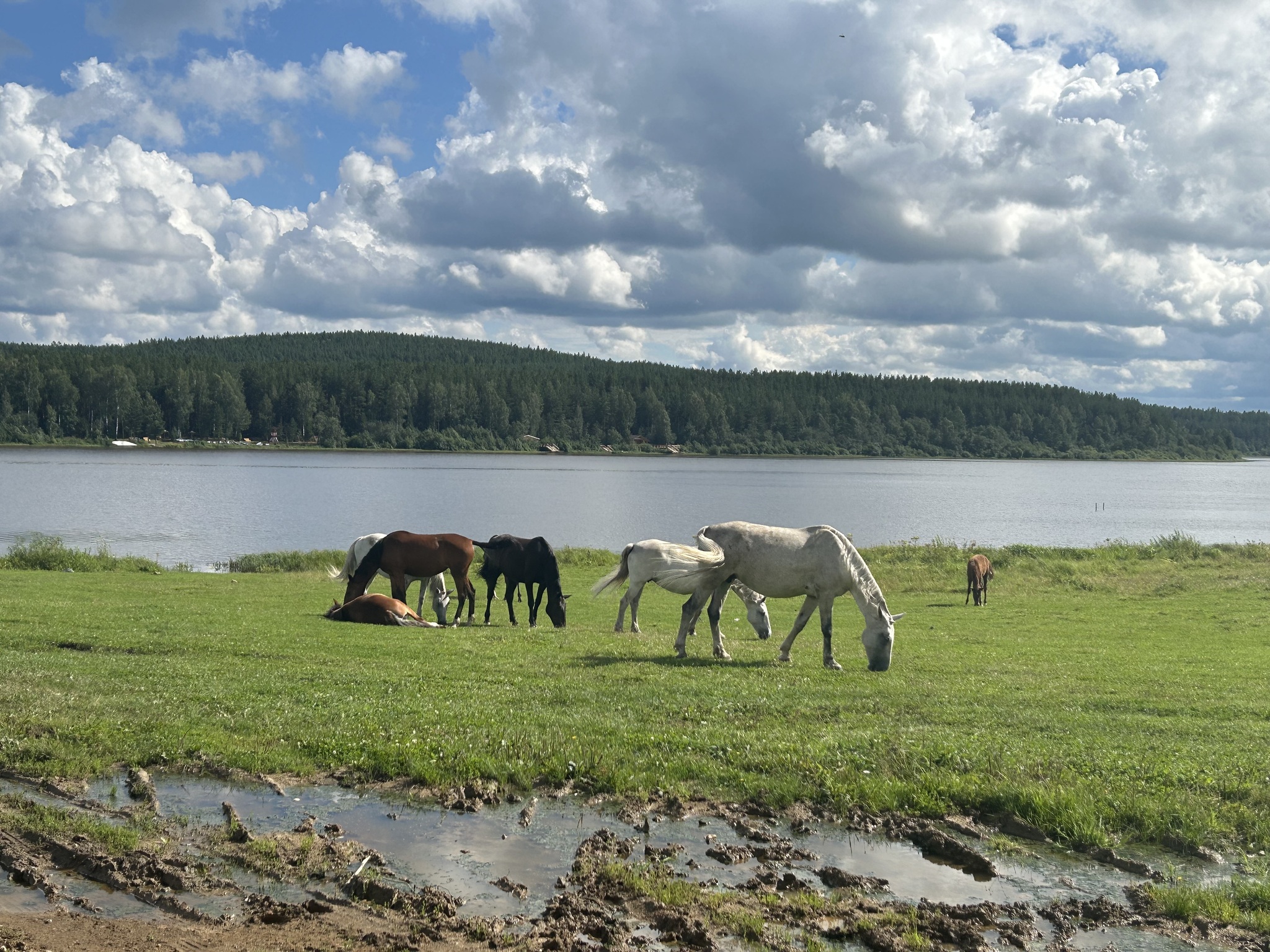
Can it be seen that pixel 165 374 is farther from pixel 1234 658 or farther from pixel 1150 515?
pixel 1234 658

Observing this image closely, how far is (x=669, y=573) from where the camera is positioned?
1602 cm

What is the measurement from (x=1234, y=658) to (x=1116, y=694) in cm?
658

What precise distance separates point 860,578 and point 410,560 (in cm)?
1032

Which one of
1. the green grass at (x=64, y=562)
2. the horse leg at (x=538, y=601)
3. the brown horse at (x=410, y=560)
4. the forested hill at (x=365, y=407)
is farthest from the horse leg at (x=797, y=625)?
the forested hill at (x=365, y=407)

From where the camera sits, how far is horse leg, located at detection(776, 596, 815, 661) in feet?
52.1

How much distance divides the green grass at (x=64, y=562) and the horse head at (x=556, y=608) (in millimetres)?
17023

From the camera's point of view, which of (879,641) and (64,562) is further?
(64,562)

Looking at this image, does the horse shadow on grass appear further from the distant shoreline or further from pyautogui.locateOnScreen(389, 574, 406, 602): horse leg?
the distant shoreline

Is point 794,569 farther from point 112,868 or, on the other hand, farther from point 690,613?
point 112,868

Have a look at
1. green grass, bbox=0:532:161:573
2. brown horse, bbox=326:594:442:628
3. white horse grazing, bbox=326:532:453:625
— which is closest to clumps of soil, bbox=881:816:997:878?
brown horse, bbox=326:594:442:628

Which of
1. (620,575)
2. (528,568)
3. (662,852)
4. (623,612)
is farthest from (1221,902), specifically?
(528,568)

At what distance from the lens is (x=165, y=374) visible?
154 metres

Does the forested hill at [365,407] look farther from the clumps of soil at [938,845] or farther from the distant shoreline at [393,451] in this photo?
the clumps of soil at [938,845]

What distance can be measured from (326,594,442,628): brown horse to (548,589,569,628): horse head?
2.75m
